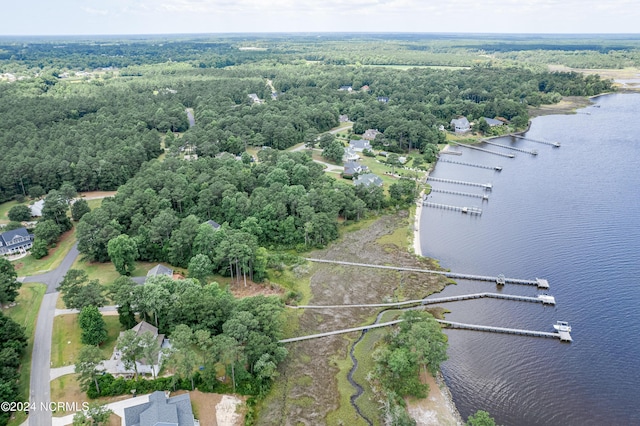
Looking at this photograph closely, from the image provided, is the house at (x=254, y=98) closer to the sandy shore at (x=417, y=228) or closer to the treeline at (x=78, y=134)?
the treeline at (x=78, y=134)

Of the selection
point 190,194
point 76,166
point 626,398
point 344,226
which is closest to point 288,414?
point 626,398

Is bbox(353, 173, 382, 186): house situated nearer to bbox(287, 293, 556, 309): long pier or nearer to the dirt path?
the dirt path

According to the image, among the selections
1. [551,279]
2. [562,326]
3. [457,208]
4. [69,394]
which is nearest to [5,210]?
[69,394]

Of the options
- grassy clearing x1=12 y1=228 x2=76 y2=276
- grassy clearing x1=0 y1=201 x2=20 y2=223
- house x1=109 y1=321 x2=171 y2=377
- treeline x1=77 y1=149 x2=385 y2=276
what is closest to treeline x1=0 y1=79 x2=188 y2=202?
grassy clearing x1=0 y1=201 x2=20 y2=223

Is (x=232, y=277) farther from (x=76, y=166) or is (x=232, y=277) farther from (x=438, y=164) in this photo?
(x=438, y=164)

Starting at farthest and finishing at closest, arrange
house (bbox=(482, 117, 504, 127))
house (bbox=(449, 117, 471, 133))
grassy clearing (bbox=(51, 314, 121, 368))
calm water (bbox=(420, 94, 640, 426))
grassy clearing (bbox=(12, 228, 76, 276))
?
house (bbox=(482, 117, 504, 127)) → house (bbox=(449, 117, 471, 133)) → grassy clearing (bbox=(12, 228, 76, 276)) → grassy clearing (bbox=(51, 314, 121, 368)) → calm water (bbox=(420, 94, 640, 426))

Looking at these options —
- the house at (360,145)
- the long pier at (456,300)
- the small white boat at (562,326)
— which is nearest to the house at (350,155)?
the house at (360,145)
